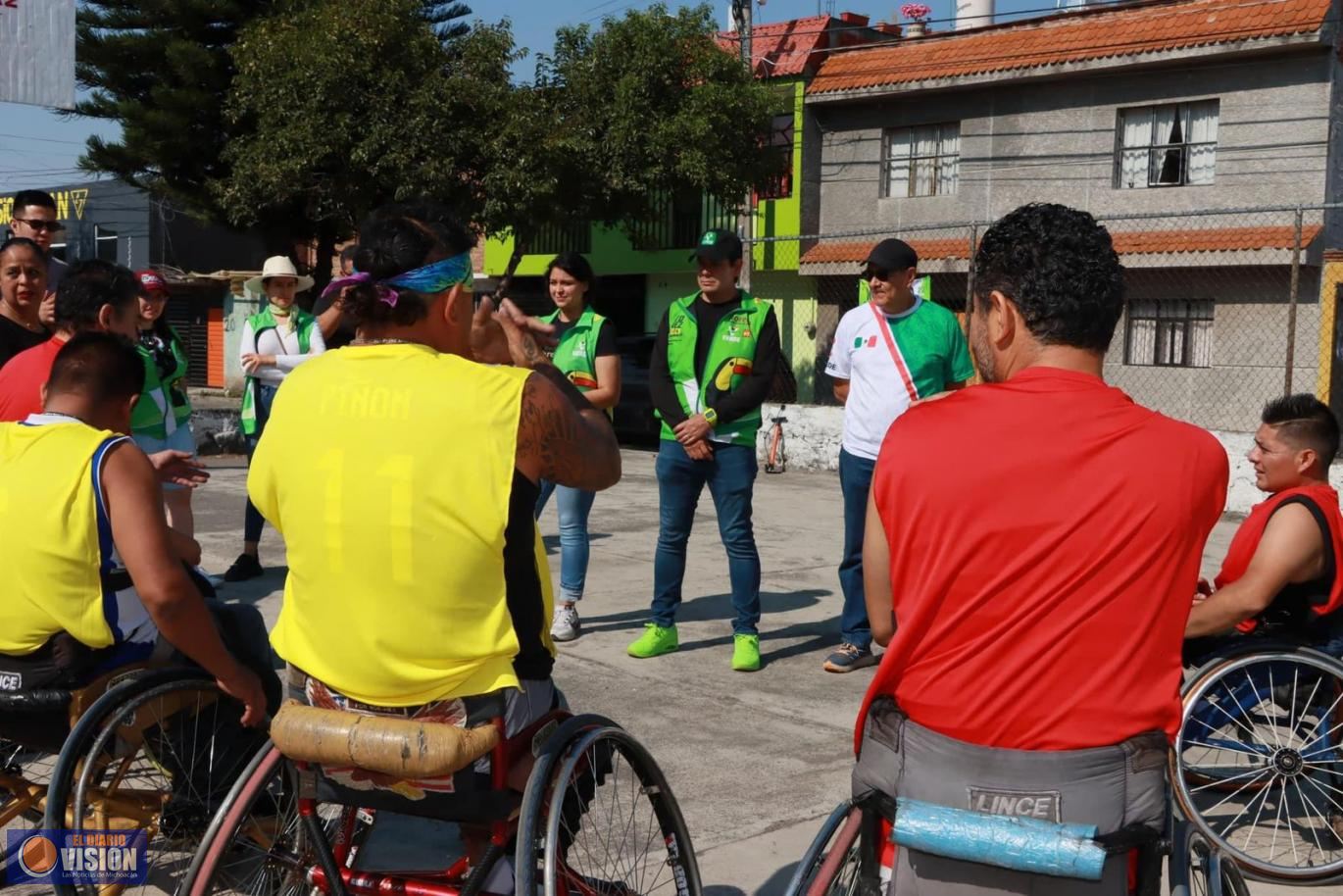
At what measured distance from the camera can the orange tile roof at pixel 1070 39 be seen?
19.5 meters

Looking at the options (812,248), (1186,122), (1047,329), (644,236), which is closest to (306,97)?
(644,236)

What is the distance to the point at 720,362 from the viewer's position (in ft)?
20.1

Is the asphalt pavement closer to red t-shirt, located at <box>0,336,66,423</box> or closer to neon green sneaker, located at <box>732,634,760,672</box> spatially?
neon green sneaker, located at <box>732,634,760,672</box>

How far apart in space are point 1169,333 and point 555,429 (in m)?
19.2

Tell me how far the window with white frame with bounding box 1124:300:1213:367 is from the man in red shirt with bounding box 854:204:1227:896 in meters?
18.7

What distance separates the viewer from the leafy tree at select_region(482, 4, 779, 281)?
73.0ft

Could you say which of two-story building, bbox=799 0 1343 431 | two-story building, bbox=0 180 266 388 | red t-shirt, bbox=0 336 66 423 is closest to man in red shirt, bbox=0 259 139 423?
red t-shirt, bbox=0 336 66 423

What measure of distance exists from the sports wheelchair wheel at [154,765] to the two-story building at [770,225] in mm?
20574

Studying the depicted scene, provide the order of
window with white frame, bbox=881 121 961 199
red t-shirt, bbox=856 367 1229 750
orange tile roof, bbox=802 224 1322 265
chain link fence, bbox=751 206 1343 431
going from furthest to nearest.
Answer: window with white frame, bbox=881 121 961 199
orange tile roof, bbox=802 224 1322 265
chain link fence, bbox=751 206 1343 431
red t-shirt, bbox=856 367 1229 750

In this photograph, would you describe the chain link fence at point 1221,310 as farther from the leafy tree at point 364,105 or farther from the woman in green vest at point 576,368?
the woman in green vest at point 576,368

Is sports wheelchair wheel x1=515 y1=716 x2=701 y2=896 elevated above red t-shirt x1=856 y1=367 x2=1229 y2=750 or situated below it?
below

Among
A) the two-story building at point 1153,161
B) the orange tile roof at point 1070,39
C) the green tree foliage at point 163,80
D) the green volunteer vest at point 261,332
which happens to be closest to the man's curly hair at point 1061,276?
the green volunteer vest at point 261,332

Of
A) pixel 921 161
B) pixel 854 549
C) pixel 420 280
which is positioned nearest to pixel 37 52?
pixel 854 549

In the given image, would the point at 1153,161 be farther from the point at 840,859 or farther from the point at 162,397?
the point at 840,859
